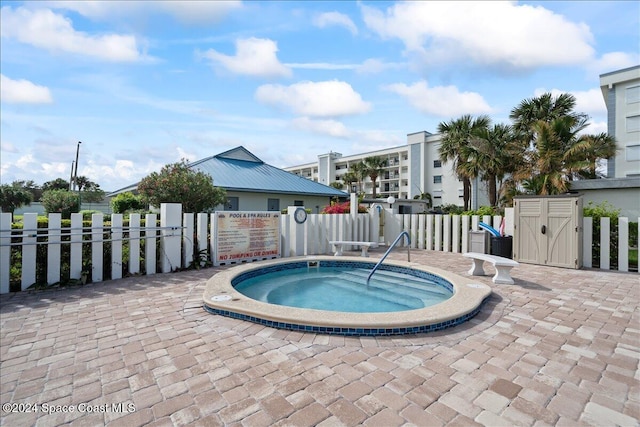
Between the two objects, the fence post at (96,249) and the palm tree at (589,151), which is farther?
the palm tree at (589,151)

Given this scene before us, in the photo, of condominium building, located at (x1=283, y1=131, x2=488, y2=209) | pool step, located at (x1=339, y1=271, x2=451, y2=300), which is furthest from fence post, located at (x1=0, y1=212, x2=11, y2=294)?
condominium building, located at (x1=283, y1=131, x2=488, y2=209)

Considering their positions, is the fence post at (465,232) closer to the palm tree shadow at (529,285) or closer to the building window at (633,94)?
the palm tree shadow at (529,285)

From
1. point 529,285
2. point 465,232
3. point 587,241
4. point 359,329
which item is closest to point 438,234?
point 465,232

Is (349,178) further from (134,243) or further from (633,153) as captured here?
(134,243)

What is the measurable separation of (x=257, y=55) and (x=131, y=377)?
25.1 ft

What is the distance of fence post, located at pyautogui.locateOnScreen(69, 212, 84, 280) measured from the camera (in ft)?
19.4

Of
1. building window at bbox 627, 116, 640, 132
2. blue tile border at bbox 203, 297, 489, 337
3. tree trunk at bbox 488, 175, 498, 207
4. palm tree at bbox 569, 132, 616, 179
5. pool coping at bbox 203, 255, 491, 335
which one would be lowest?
blue tile border at bbox 203, 297, 489, 337

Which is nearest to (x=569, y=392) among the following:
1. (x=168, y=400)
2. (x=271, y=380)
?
(x=271, y=380)

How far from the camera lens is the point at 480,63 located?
8688 millimetres

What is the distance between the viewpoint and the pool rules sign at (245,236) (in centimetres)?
796

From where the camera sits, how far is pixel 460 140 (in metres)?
21.9

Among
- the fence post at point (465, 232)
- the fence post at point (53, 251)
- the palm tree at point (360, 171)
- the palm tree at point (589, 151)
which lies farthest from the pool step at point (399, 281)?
the palm tree at point (360, 171)

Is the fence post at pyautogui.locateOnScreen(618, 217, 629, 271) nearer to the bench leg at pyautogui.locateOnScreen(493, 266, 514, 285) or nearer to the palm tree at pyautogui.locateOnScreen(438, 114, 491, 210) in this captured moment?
the bench leg at pyautogui.locateOnScreen(493, 266, 514, 285)

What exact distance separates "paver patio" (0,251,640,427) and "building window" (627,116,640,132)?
32.5 metres
